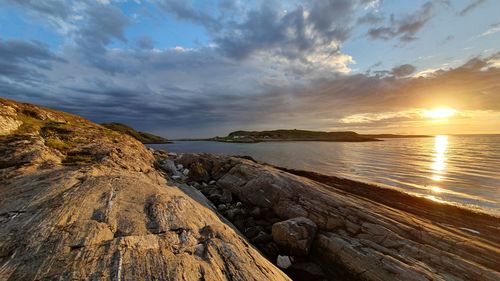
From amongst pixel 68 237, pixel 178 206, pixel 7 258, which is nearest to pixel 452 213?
pixel 178 206

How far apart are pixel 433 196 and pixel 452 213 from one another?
20.0ft

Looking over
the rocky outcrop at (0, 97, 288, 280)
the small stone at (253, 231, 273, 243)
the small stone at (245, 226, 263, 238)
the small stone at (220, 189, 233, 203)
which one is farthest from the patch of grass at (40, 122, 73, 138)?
the small stone at (253, 231, 273, 243)

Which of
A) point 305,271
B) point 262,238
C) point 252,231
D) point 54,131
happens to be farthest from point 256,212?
→ point 54,131

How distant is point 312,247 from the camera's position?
37.6 ft

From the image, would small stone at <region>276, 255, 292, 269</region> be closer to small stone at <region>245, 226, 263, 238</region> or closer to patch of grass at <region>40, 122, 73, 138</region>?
small stone at <region>245, 226, 263, 238</region>

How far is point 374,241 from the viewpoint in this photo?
1121 centimetres

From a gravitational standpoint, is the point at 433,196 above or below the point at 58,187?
below

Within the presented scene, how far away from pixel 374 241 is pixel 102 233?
482 inches

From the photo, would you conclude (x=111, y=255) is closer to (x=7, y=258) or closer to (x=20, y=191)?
(x=7, y=258)

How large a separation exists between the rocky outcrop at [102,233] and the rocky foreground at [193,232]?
0.12 ft

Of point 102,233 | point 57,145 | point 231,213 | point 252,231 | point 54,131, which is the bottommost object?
point 252,231

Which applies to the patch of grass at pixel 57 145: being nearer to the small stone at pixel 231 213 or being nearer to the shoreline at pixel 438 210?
the small stone at pixel 231 213

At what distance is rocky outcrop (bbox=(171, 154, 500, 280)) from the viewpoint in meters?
9.30

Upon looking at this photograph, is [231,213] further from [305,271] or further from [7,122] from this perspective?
[7,122]
